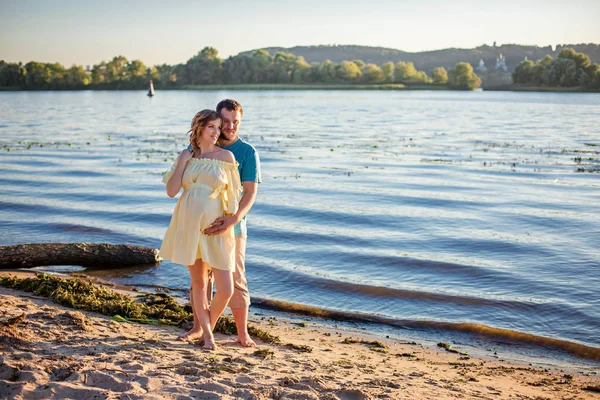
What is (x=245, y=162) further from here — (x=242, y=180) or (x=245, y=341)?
(x=245, y=341)

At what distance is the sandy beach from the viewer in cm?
462

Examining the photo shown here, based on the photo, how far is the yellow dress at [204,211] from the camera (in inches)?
223

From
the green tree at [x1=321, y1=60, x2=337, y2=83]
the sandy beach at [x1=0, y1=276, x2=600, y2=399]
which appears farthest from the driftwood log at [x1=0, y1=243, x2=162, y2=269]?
the green tree at [x1=321, y1=60, x2=337, y2=83]

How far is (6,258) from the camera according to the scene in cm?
984

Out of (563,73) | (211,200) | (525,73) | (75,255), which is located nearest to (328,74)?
(525,73)

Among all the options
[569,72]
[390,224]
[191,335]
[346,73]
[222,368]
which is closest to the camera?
[222,368]

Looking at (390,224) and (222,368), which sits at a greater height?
(222,368)

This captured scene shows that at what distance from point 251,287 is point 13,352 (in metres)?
5.21

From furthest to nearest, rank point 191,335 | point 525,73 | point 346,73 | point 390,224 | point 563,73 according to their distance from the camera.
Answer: point 346,73, point 525,73, point 563,73, point 390,224, point 191,335

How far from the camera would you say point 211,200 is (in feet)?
18.7

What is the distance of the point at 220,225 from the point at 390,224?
A: 936 cm

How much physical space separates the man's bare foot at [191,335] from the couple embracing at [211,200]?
21 cm

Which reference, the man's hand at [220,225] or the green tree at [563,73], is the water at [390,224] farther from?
the green tree at [563,73]

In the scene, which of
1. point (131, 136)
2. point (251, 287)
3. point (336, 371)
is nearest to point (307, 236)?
point (251, 287)
